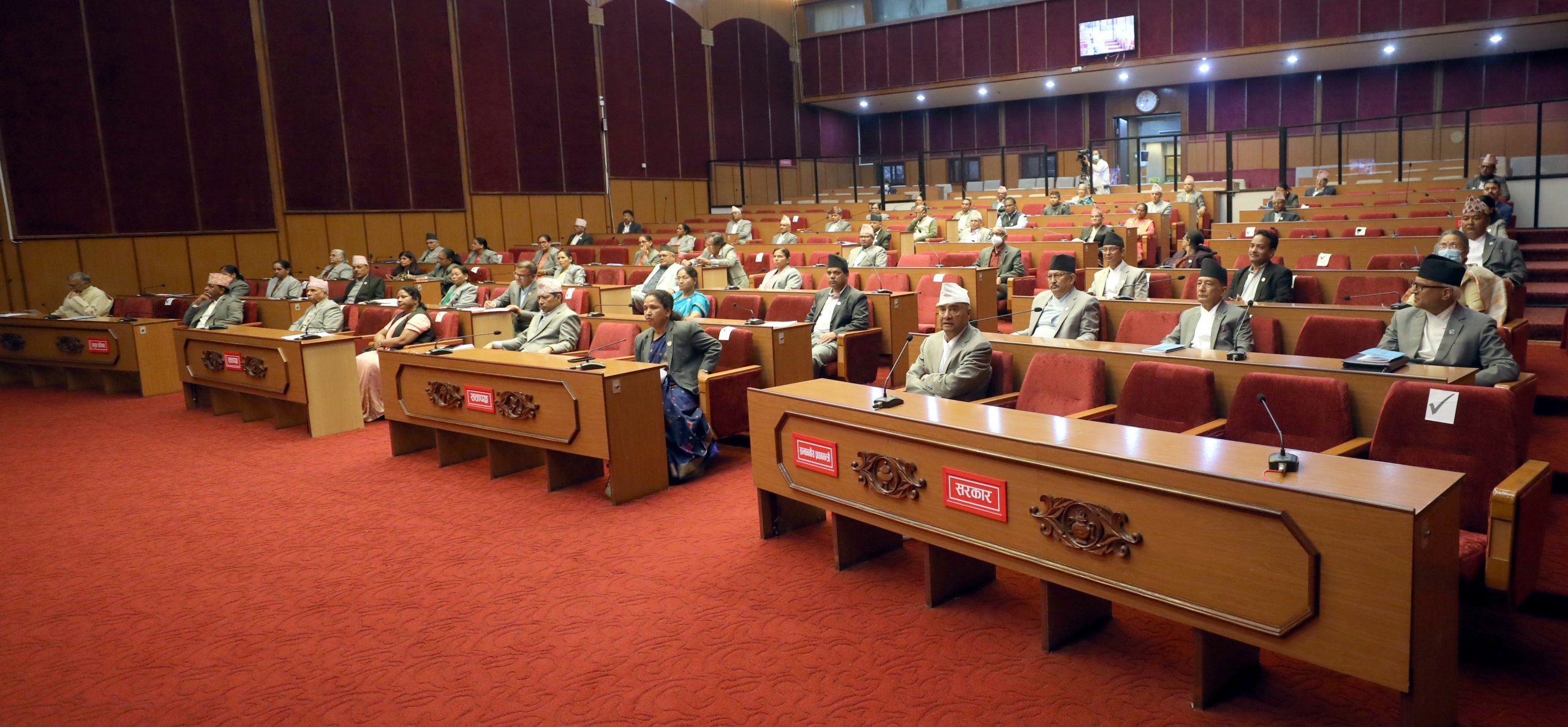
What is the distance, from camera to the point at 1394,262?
22.4 ft

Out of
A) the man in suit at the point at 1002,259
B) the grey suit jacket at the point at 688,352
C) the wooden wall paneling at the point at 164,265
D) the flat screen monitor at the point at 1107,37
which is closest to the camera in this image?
the grey suit jacket at the point at 688,352

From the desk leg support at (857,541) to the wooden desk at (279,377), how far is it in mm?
4294

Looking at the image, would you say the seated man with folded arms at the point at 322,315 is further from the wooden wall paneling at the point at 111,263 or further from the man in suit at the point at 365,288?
the wooden wall paneling at the point at 111,263

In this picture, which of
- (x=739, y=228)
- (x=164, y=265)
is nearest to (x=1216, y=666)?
(x=739, y=228)

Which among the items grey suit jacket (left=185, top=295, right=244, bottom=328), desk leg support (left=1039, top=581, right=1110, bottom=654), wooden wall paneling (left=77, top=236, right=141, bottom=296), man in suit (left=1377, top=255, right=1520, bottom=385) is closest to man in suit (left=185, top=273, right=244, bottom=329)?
grey suit jacket (left=185, top=295, right=244, bottom=328)

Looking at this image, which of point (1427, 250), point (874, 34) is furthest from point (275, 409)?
point (874, 34)

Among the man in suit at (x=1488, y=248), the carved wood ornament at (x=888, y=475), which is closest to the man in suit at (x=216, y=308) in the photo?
the carved wood ornament at (x=888, y=475)

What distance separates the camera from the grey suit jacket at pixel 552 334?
6.03 m

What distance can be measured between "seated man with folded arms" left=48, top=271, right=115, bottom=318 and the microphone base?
1056 centimetres

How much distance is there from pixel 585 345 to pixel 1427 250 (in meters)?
6.43

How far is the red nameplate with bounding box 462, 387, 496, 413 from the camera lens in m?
4.89

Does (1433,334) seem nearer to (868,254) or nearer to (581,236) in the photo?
(868,254)

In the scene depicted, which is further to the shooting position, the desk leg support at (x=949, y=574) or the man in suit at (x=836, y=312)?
the man in suit at (x=836, y=312)

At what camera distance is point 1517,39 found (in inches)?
543
